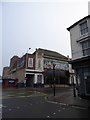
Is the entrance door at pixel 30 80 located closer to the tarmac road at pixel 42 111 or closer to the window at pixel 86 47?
the window at pixel 86 47

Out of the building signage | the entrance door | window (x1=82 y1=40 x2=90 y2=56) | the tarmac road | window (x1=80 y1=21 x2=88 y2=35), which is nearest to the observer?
the tarmac road

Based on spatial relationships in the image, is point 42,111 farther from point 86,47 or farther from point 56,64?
point 56,64

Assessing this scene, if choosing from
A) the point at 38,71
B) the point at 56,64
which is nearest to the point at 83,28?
the point at 38,71

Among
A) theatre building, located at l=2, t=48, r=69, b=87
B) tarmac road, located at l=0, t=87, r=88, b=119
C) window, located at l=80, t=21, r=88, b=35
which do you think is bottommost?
tarmac road, located at l=0, t=87, r=88, b=119

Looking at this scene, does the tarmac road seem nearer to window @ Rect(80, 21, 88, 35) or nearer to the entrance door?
window @ Rect(80, 21, 88, 35)

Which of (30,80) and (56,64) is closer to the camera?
(30,80)

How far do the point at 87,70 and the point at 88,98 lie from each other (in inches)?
114

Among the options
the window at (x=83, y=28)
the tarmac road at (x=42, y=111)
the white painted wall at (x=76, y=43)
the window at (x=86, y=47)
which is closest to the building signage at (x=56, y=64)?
the white painted wall at (x=76, y=43)

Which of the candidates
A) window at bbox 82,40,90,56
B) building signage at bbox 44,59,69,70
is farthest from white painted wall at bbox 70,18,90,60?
building signage at bbox 44,59,69,70

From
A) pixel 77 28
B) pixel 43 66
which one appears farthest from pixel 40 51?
pixel 77 28

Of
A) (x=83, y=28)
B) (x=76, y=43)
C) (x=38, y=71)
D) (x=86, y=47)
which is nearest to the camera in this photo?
(x=86, y=47)

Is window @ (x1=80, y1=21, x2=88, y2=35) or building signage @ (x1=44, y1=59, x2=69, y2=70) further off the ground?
window @ (x1=80, y1=21, x2=88, y2=35)

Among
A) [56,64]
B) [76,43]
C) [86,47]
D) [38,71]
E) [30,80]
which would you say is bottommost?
[30,80]

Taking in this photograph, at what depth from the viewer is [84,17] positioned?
18141 millimetres
